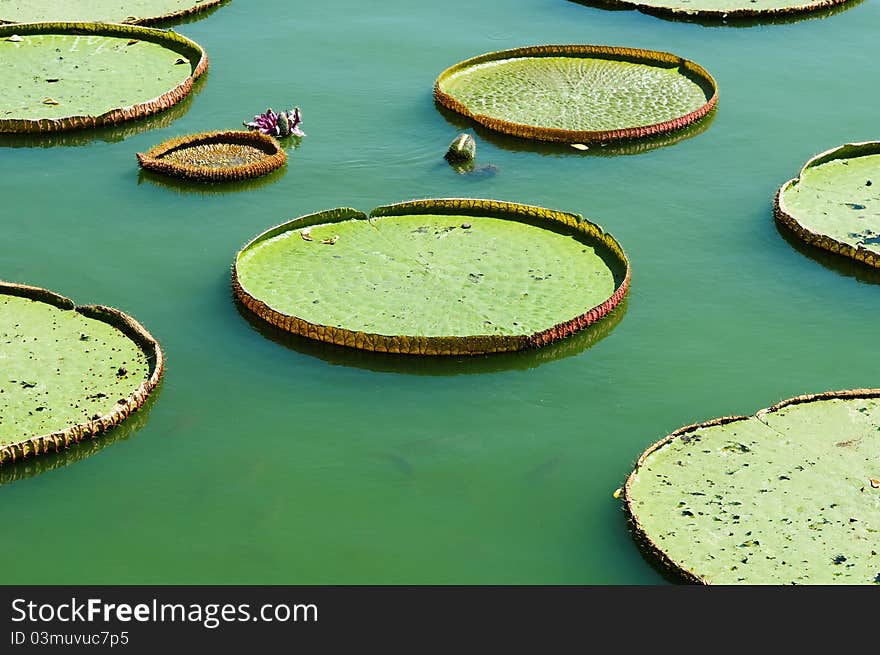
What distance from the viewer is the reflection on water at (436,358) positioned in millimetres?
6172

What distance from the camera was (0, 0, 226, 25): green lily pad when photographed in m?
10.4

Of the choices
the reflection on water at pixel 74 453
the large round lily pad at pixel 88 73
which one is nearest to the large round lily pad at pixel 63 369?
the reflection on water at pixel 74 453

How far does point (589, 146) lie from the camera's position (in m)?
8.43

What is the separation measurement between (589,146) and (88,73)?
378cm

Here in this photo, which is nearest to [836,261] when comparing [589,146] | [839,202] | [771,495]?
[839,202]

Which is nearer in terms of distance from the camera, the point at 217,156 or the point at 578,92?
the point at 217,156

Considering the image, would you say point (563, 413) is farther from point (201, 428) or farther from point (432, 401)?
point (201, 428)

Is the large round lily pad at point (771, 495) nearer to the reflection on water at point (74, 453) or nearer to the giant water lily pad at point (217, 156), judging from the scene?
the reflection on water at point (74, 453)

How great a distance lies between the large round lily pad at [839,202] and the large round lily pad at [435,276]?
1243mm

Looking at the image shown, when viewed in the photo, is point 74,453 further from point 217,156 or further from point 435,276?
point 217,156

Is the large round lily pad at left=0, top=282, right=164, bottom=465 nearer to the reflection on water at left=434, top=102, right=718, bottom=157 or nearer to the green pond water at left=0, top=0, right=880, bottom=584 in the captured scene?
the green pond water at left=0, top=0, right=880, bottom=584
